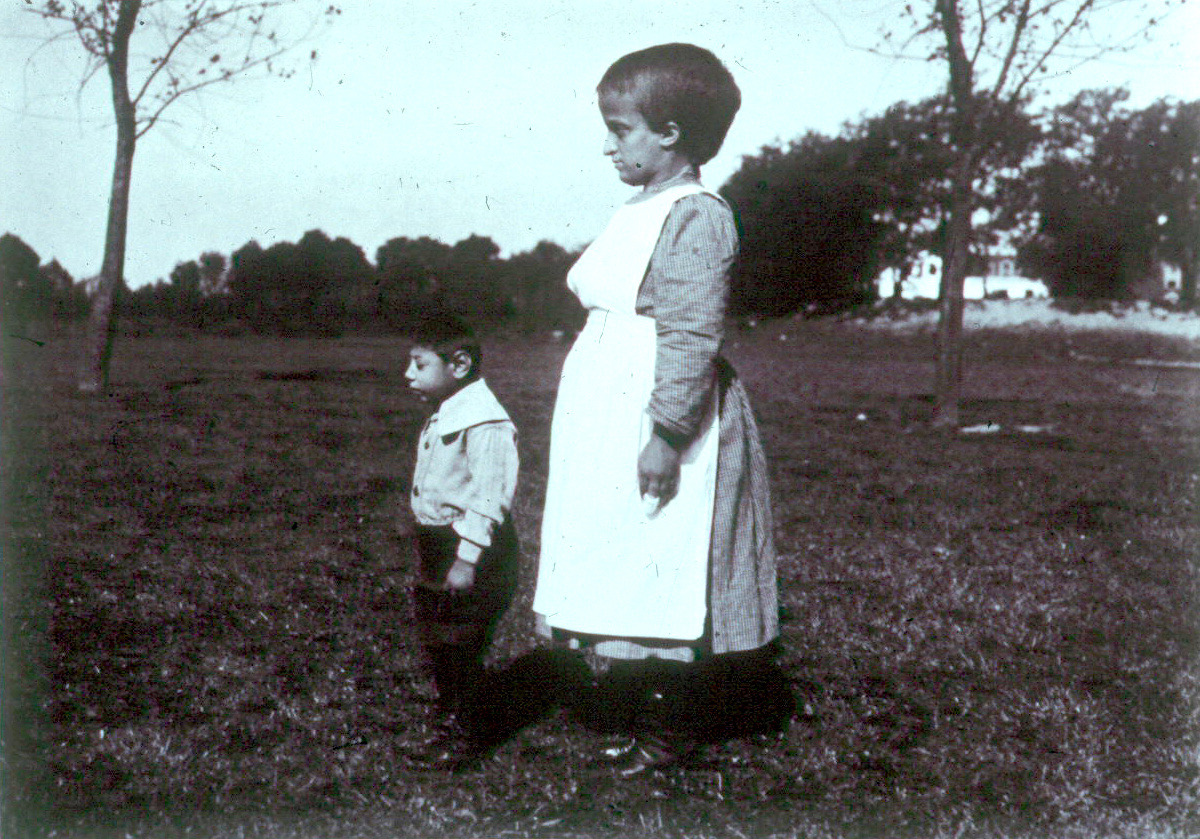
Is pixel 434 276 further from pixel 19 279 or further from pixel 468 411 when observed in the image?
pixel 19 279

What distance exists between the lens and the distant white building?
52750mm

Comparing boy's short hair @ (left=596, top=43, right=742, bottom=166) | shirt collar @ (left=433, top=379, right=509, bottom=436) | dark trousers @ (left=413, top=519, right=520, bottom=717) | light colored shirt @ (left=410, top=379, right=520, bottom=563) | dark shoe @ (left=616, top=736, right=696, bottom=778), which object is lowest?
dark shoe @ (left=616, top=736, right=696, bottom=778)

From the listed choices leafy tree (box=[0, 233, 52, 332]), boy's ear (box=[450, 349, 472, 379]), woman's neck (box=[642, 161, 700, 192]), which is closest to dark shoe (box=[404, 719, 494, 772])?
boy's ear (box=[450, 349, 472, 379])

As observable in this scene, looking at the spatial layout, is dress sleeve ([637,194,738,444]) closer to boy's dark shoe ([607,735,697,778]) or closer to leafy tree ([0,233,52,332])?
boy's dark shoe ([607,735,697,778])

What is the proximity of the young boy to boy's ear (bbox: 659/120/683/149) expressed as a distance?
69 cm

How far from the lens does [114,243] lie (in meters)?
15.4

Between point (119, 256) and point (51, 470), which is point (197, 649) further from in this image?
point (119, 256)

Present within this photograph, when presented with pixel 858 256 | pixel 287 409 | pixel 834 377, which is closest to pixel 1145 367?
pixel 834 377

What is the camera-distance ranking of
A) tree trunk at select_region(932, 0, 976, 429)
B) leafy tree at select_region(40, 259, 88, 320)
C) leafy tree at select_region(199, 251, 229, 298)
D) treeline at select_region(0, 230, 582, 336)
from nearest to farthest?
treeline at select_region(0, 230, 582, 336), leafy tree at select_region(199, 251, 229, 298), tree trunk at select_region(932, 0, 976, 429), leafy tree at select_region(40, 259, 88, 320)

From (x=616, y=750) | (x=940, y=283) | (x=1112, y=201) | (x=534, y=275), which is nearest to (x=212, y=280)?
(x=534, y=275)

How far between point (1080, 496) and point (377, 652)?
5526 mm

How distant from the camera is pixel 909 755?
344 cm

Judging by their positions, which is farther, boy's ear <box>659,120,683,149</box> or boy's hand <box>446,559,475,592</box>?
boy's hand <box>446,559,475,592</box>

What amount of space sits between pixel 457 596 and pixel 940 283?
53.3ft
